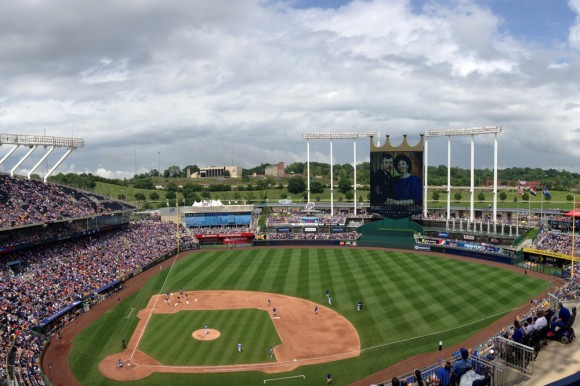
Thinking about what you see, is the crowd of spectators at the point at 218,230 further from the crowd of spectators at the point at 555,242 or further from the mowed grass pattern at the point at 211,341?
the crowd of spectators at the point at 555,242

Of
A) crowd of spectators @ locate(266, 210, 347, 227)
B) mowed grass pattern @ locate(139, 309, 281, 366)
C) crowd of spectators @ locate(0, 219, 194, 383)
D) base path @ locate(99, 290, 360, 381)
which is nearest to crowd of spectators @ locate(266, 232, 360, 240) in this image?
crowd of spectators @ locate(266, 210, 347, 227)

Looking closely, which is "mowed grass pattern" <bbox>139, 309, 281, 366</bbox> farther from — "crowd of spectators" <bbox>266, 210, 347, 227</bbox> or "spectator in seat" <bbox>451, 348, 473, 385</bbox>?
"crowd of spectators" <bbox>266, 210, 347, 227</bbox>

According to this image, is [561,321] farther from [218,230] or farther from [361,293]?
[218,230]

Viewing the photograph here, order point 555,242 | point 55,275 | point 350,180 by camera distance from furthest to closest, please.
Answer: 1. point 350,180
2. point 555,242
3. point 55,275

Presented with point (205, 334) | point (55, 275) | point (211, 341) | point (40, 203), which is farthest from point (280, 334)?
point (40, 203)

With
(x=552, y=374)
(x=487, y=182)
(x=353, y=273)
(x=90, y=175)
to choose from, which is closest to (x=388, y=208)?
(x=353, y=273)

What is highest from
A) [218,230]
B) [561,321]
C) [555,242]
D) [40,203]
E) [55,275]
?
[40,203]

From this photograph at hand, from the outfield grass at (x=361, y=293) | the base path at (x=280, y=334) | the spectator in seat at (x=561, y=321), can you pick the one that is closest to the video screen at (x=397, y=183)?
the outfield grass at (x=361, y=293)
